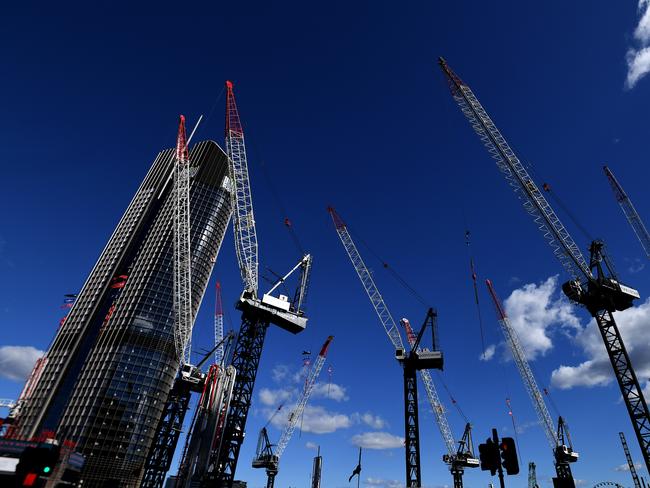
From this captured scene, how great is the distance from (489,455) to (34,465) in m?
17.7

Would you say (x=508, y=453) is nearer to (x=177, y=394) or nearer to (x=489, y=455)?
(x=489, y=455)

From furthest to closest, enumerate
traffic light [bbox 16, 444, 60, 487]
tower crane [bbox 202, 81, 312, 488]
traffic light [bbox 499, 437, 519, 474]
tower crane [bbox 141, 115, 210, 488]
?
tower crane [bbox 141, 115, 210, 488], tower crane [bbox 202, 81, 312, 488], traffic light [bbox 499, 437, 519, 474], traffic light [bbox 16, 444, 60, 487]

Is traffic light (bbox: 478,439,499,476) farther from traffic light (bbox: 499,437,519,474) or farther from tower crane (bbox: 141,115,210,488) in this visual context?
tower crane (bbox: 141,115,210,488)

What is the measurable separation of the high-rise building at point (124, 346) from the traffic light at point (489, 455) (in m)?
143

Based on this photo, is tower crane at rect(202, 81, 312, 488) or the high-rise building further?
the high-rise building

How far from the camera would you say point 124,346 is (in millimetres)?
149750

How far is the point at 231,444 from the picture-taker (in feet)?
260

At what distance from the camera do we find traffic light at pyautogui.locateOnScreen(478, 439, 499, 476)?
1838 centimetres

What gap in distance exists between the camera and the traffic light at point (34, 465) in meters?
12.6

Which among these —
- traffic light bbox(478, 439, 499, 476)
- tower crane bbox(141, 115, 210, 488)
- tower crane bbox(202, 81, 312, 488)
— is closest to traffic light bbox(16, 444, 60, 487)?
traffic light bbox(478, 439, 499, 476)

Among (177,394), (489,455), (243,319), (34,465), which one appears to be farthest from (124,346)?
(489,455)

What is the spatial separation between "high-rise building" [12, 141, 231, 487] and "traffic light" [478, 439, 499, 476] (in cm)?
14266

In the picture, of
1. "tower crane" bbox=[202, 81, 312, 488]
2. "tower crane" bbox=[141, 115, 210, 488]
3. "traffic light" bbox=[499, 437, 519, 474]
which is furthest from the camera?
"tower crane" bbox=[141, 115, 210, 488]

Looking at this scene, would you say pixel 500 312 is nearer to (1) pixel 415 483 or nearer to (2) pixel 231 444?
(1) pixel 415 483
